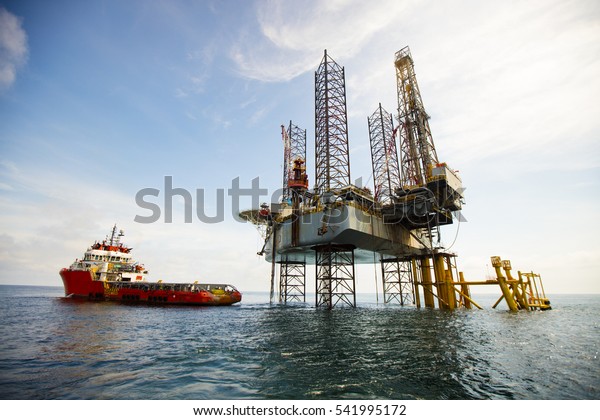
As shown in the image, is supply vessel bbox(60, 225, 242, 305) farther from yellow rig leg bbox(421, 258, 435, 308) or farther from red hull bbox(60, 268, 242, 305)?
yellow rig leg bbox(421, 258, 435, 308)

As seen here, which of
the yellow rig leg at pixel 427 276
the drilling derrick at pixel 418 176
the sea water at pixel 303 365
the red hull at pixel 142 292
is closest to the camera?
the sea water at pixel 303 365

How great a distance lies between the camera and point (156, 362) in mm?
10023

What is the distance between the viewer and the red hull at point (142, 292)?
37.3 metres

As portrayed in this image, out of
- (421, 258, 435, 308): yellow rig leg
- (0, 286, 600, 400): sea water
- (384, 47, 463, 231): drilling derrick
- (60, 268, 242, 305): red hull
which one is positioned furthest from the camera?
(60, 268, 242, 305): red hull

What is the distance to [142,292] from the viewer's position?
39.4 meters

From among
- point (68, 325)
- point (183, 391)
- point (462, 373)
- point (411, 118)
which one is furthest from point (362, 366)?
point (411, 118)

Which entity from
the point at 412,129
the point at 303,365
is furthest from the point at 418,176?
the point at 303,365

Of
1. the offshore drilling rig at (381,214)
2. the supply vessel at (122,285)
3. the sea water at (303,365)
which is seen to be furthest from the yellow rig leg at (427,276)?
the supply vessel at (122,285)

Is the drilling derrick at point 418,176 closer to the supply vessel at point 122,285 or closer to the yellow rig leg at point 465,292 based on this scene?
the yellow rig leg at point 465,292

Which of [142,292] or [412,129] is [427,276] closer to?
[412,129]

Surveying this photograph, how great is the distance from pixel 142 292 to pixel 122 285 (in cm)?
424

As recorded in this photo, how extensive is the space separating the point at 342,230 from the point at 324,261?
239 inches

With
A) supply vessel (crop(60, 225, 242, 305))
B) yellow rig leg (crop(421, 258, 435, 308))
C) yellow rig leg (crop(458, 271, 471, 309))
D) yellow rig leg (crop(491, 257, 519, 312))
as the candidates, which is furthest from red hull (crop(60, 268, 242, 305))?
yellow rig leg (crop(491, 257, 519, 312))

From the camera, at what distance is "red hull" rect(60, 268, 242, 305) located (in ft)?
122
